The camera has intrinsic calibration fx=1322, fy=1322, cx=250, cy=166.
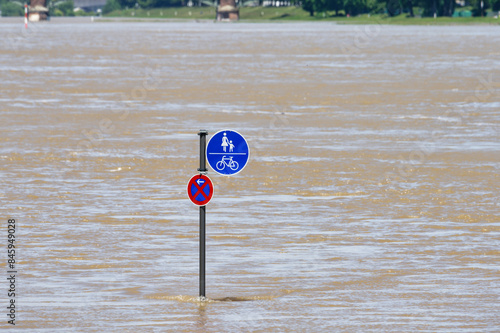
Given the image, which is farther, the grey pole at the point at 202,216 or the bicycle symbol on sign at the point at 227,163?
the bicycle symbol on sign at the point at 227,163

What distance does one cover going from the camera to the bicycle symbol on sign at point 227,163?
12.1 meters

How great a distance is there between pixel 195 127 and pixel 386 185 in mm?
9629

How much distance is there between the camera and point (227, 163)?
12.2 m

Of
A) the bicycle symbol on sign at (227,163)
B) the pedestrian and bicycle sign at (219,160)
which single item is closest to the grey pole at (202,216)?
the pedestrian and bicycle sign at (219,160)

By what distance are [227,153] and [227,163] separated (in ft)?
0.34

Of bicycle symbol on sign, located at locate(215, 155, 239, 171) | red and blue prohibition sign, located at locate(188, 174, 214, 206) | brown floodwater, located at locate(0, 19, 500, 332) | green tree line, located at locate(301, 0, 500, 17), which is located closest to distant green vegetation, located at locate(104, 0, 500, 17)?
green tree line, located at locate(301, 0, 500, 17)

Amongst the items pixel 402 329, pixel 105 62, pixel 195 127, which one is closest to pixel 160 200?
pixel 402 329

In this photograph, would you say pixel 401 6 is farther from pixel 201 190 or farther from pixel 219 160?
pixel 201 190

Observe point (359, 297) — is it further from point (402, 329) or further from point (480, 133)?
point (480, 133)

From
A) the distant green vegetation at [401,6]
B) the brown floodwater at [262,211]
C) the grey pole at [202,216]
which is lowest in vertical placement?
the distant green vegetation at [401,6]

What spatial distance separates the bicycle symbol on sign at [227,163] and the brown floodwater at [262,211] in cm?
142

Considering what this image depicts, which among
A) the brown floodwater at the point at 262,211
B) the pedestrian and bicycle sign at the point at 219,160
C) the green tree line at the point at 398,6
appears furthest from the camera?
the green tree line at the point at 398,6

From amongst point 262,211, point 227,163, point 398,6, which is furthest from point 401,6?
point 227,163

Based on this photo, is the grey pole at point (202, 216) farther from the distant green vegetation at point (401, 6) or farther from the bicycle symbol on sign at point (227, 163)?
the distant green vegetation at point (401, 6)
